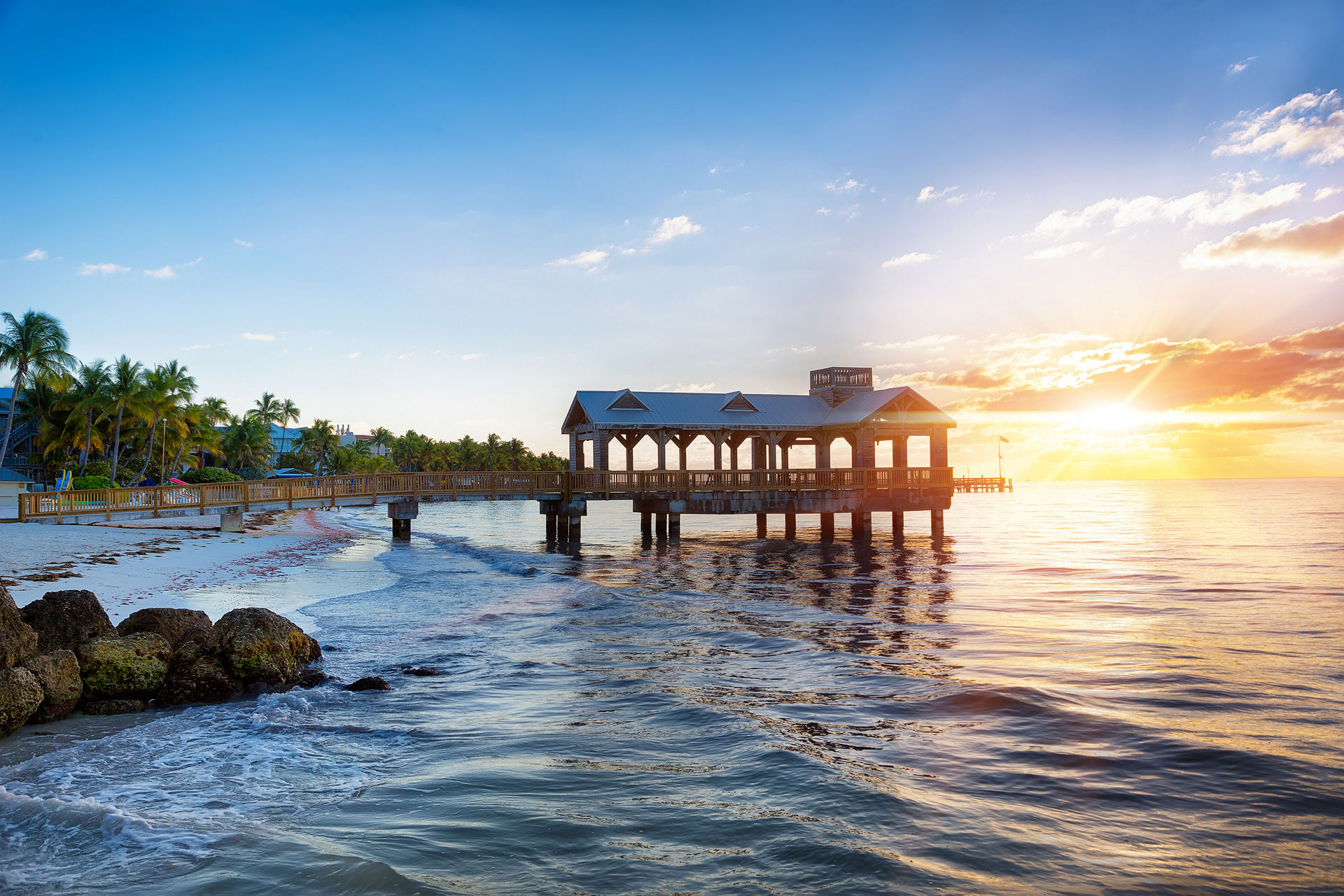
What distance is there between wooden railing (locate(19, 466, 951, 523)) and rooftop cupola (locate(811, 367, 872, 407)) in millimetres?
5778

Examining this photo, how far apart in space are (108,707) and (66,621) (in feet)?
5.52

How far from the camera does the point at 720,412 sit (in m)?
38.2

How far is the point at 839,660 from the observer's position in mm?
13133

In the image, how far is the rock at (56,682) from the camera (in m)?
9.16

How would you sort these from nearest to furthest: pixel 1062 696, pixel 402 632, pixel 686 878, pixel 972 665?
pixel 686 878 → pixel 1062 696 → pixel 972 665 → pixel 402 632

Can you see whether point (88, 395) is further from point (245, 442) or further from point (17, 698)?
point (17, 698)

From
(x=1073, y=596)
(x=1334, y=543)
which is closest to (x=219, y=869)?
(x=1073, y=596)

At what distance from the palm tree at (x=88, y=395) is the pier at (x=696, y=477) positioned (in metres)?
19.9

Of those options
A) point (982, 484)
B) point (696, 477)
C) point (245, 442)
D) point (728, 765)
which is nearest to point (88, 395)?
point (245, 442)

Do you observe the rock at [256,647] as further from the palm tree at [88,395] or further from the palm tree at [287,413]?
the palm tree at [287,413]

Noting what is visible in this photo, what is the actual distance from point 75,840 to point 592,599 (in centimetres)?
1469

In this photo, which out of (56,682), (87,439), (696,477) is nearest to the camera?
(56,682)

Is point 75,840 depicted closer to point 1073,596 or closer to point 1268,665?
point 1268,665

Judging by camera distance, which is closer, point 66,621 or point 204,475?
point 66,621
